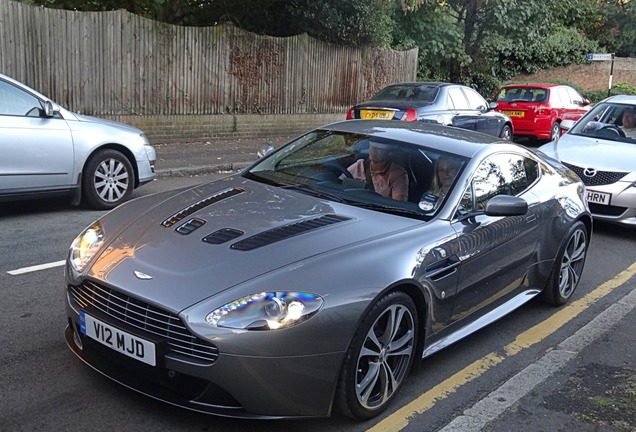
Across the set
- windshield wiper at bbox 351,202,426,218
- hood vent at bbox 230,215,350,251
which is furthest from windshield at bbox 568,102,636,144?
hood vent at bbox 230,215,350,251

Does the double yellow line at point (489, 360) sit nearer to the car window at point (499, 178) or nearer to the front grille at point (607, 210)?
the car window at point (499, 178)

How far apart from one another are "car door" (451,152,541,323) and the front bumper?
1.31 meters

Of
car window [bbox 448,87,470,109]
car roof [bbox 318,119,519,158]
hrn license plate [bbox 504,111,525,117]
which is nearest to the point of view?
car roof [bbox 318,119,519,158]

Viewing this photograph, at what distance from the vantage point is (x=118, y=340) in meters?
3.31

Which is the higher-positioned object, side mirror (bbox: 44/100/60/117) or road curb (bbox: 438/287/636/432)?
side mirror (bbox: 44/100/60/117)

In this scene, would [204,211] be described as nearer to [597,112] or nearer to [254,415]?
[254,415]

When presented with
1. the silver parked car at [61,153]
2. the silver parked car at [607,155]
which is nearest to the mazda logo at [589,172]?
the silver parked car at [607,155]

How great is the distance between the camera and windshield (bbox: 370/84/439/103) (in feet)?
43.4

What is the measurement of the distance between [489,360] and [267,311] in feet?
6.68

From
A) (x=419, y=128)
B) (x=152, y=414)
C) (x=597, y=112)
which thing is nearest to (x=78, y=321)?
(x=152, y=414)

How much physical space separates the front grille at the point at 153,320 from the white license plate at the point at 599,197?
637 cm

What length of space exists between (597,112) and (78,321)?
8573 mm

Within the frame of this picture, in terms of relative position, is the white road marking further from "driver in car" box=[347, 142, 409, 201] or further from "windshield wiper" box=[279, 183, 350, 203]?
"driver in car" box=[347, 142, 409, 201]

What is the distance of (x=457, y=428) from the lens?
3578 millimetres
